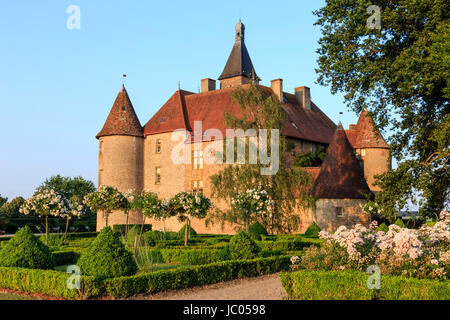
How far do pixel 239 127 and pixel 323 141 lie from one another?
9227 millimetres

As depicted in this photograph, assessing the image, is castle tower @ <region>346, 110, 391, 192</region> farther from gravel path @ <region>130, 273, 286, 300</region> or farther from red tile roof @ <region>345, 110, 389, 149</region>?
gravel path @ <region>130, 273, 286, 300</region>

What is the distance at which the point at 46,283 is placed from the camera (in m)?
10.4

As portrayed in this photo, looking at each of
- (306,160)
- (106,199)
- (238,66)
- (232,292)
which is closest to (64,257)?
(106,199)

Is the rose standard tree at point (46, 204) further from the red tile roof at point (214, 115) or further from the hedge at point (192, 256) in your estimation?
the red tile roof at point (214, 115)

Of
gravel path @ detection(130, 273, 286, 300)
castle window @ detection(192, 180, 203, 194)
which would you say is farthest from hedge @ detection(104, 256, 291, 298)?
castle window @ detection(192, 180, 203, 194)

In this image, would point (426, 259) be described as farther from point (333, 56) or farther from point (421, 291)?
point (333, 56)

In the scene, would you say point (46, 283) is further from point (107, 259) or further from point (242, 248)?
point (242, 248)

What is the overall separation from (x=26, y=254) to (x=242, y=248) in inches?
239

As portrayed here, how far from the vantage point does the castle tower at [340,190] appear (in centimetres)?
2767

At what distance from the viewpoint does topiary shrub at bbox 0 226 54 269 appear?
1172 centimetres

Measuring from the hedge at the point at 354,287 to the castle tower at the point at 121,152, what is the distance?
27.4m

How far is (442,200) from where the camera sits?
62.6 ft

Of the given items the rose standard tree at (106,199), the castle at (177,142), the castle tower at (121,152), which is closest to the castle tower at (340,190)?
the castle at (177,142)
